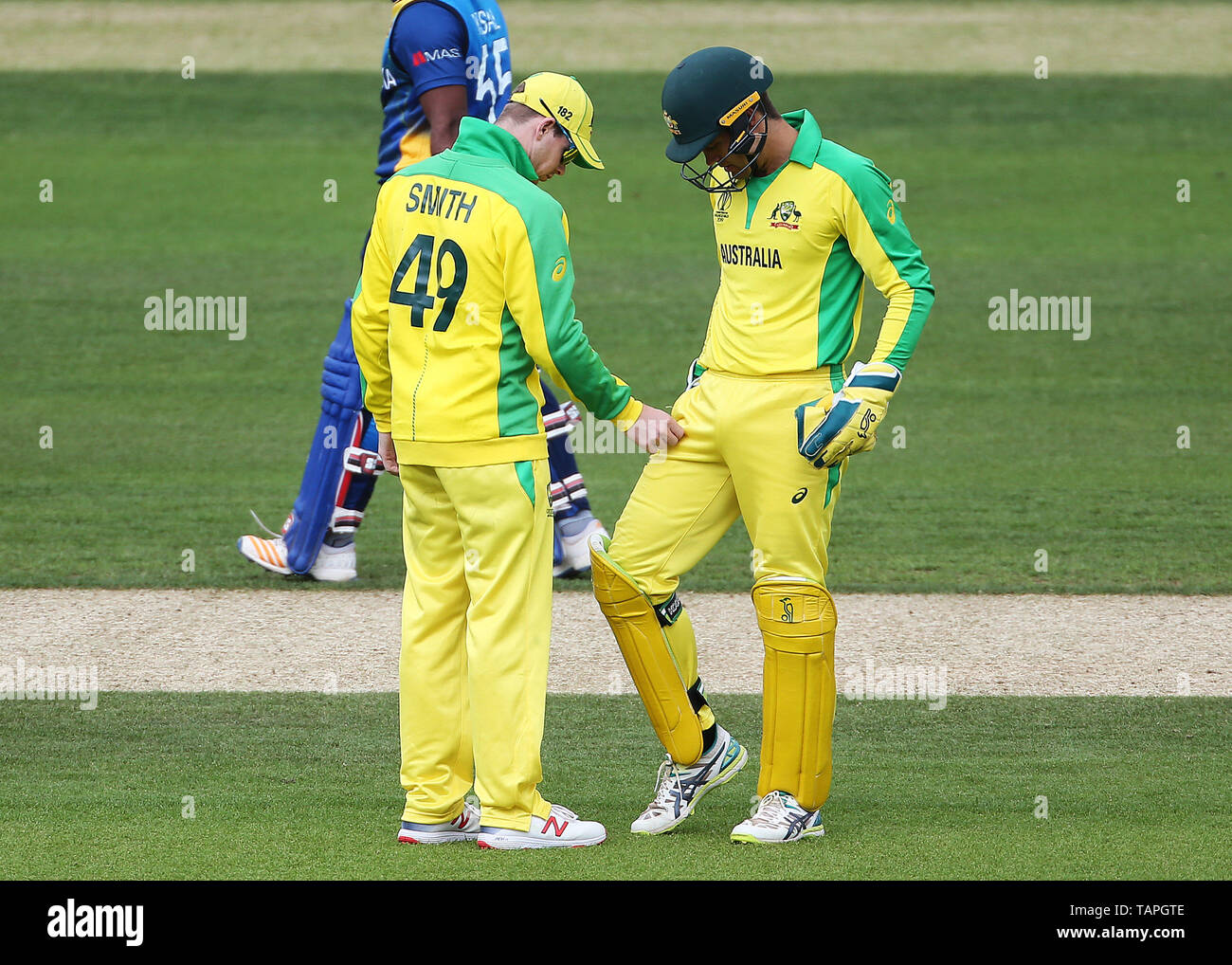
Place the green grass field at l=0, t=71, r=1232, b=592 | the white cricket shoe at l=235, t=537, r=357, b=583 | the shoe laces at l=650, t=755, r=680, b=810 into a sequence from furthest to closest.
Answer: the green grass field at l=0, t=71, r=1232, b=592 < the white cricket shoe at l=235, t=537, r=357, b=583 < the shoe laces at l=650, t=755, r=680, b=810

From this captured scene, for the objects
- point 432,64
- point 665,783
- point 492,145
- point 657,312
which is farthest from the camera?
point 657,312

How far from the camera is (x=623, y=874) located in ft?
14.5

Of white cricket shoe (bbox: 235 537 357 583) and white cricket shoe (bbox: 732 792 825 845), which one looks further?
white cricket shoe (bbox: 235 537 357 583)

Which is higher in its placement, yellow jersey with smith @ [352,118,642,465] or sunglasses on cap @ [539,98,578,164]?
sunglasses on cap @ [539,98,578,164]

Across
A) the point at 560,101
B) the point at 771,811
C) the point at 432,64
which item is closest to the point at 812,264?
the point at 560,101

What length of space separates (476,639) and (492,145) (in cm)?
129

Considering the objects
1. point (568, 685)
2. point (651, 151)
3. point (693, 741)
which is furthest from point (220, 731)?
point (651, 151)

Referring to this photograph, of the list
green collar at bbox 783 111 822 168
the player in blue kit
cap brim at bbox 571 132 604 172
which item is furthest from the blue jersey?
green collar at bbox 783 111 822 168

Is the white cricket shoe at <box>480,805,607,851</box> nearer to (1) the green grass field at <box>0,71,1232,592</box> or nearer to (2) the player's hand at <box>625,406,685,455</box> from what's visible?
(2) the player's hand at <box>625,406,685,455</box>

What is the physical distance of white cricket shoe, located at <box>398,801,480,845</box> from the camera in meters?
4.73

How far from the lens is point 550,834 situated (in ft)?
15.3

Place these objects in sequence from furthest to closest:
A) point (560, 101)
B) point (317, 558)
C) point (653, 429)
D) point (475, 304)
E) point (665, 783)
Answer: point (317, 558) → point (665, 783) → point (653, 429) → point (560, 101) → point (475, 304)

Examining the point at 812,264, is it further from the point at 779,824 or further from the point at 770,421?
the point at 779,824

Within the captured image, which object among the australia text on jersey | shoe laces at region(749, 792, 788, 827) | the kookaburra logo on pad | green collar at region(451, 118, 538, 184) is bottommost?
shoe laces at region(749, 792, 788, 827)
